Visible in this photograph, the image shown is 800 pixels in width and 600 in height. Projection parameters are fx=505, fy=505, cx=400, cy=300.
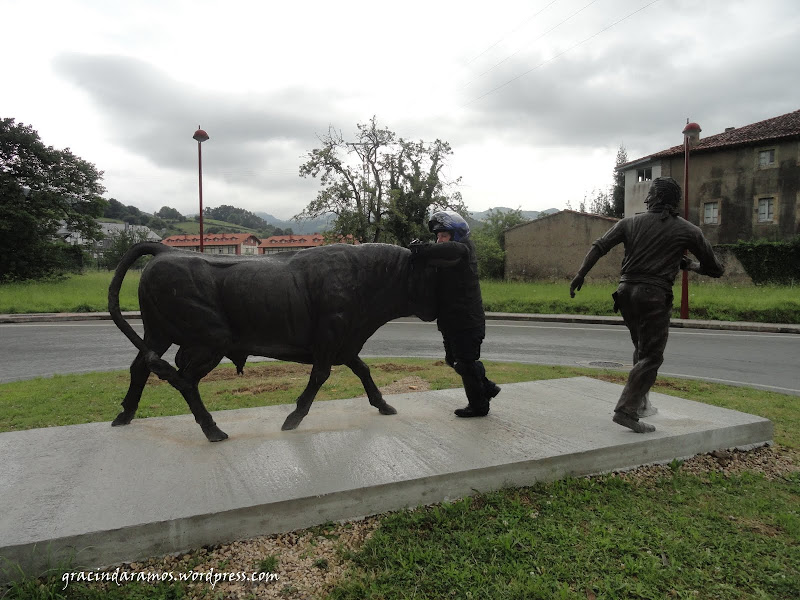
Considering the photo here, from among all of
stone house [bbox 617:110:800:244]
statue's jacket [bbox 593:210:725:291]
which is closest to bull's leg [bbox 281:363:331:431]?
statue's jacket [bbox 593:210:725:291]

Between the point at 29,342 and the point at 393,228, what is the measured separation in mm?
16097

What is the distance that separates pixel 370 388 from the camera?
4.48 m

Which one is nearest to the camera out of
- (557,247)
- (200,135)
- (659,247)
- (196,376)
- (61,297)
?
(196,376)

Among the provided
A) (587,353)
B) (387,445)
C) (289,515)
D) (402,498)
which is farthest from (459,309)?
(587,353)

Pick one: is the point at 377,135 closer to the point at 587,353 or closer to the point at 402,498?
the point at 587,353

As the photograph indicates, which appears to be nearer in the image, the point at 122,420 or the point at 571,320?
the point at 122,420

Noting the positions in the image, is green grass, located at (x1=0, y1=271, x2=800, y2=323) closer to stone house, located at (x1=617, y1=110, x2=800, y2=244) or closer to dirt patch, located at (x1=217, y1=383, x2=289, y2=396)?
stone house, located at (x1=617, y1=110, x2=800, y2=244)

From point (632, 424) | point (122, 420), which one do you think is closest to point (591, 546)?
point (632, 424)

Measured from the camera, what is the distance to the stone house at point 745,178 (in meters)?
25.7

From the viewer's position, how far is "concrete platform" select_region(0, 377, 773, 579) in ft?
8.77

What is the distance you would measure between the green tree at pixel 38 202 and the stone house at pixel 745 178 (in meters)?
29.3

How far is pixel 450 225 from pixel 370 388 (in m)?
1.59

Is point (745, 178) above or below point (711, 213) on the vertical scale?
above

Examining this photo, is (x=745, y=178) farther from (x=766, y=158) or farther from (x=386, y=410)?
(x=386, y=410)
